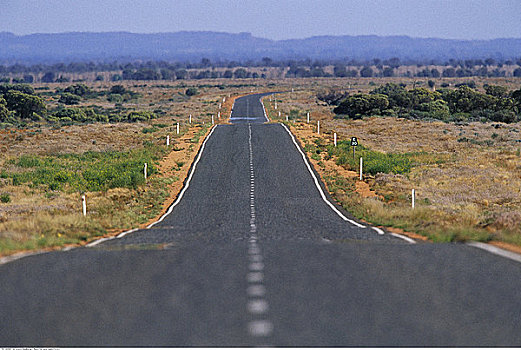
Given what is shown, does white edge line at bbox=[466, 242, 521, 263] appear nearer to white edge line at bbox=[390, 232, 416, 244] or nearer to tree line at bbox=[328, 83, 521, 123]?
white edge line at bbox=[390, 232, 416, 244]

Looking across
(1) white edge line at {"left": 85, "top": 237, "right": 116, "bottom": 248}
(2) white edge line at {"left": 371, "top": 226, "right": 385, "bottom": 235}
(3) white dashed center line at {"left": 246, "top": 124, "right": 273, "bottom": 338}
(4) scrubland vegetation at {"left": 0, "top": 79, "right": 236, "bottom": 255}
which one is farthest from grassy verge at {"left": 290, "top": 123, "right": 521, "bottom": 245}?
(1) white edge line at {"left": 85, "top": 237, "right": 116, "bottom": 248}

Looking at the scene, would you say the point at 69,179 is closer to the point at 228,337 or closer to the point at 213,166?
the point at 213,166

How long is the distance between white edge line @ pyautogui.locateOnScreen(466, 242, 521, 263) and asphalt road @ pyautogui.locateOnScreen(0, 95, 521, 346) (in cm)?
34

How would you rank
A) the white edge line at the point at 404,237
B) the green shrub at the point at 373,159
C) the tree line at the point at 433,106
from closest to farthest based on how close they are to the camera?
1. the white edge line at the point at 404,237
2. the green shrub at the point at 373,159
3. the tree line at the point at 433,106

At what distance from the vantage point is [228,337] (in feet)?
22.9

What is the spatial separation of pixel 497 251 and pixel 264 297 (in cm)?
596

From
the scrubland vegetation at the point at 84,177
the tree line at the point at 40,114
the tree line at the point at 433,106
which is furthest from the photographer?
the tree line at the point at 40,114

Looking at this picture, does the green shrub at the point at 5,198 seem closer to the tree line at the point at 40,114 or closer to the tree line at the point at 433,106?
the tree line at the point at 40,114

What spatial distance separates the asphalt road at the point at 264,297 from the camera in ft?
23.5

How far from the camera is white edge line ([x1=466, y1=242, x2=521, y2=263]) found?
11.5 metres

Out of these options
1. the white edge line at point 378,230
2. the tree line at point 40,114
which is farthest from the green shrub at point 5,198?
the tree line at point 40,114

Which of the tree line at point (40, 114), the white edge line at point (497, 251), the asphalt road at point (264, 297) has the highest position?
the asphalt road at point (264, 297)

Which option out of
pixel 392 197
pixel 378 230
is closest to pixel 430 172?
pixel 392 197

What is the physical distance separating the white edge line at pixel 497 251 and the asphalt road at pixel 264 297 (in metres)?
0.34
